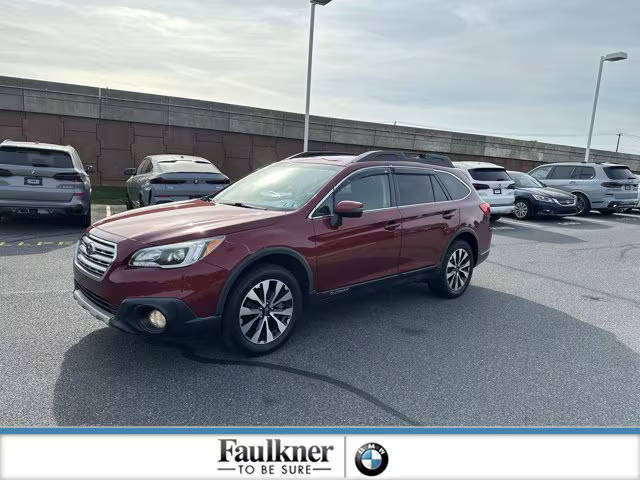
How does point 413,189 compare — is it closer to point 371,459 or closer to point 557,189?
point 371,459

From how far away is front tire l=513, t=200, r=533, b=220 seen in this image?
14.9m

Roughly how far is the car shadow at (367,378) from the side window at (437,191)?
153 cm

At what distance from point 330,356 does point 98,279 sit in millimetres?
1962

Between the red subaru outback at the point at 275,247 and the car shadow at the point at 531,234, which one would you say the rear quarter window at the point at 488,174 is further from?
the red subaru outback at the point at 275,247

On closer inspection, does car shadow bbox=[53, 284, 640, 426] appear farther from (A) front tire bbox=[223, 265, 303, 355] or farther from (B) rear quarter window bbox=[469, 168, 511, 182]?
(B) rear quarter window bbox=[469, 168, 511, 182]

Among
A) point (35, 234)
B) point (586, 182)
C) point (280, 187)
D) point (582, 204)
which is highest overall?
point (586, 182)

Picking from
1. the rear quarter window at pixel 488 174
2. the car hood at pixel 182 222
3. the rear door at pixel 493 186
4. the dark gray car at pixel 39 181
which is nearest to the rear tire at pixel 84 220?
the dark gray car at pixel 39 181

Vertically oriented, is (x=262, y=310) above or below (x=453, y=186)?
below

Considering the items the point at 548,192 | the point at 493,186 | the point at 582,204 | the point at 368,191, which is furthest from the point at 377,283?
the point at 582,204

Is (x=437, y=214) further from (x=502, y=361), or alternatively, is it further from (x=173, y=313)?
(x=173, y=313)

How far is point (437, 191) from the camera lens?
5879 mm

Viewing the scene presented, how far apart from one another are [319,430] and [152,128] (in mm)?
16092

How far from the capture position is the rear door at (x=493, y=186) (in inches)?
512

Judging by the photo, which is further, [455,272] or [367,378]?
[455,272]
